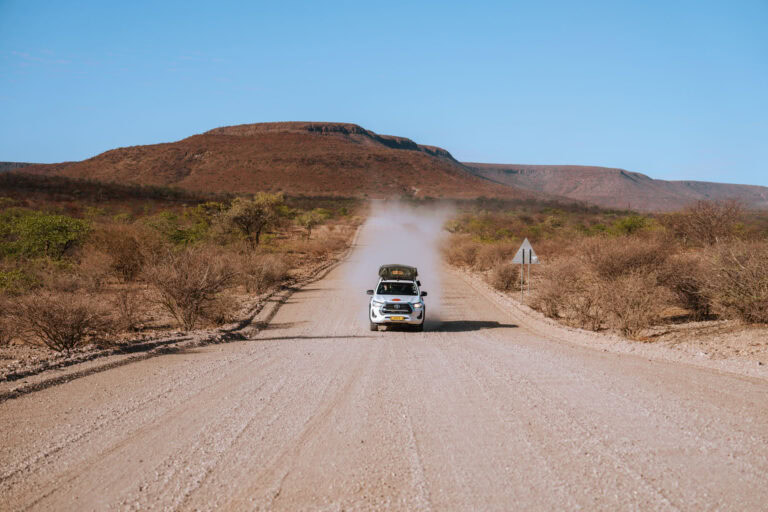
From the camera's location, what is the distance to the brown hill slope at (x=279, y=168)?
431 ft

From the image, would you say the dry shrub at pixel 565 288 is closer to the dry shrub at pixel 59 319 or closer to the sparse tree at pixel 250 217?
the dry shrub at pixel 59 319

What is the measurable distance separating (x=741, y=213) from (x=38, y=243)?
3355cm

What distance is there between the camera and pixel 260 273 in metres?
27.5

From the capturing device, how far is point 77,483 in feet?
16.5

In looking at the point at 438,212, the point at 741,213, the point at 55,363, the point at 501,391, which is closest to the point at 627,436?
the point at 501,391

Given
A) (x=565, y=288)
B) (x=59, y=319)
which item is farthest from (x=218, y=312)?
(x=565, y=288)

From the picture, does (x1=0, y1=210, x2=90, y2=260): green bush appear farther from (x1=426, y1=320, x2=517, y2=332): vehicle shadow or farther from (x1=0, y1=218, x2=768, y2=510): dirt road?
(x1=0, y1=218, x2=768, y2=510): dirt road

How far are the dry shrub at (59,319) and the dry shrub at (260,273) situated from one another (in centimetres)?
1157

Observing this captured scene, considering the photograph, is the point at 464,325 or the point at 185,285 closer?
the point at 185,285

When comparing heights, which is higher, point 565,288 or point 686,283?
point 686,283

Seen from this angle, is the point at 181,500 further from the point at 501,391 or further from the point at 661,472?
the point at 501,391

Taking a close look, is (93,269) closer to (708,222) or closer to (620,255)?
(620,255)

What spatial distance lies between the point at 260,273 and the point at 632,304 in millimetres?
17005

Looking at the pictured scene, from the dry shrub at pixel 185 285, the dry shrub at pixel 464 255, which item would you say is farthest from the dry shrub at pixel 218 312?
the dry shrub at pixel 464 255
